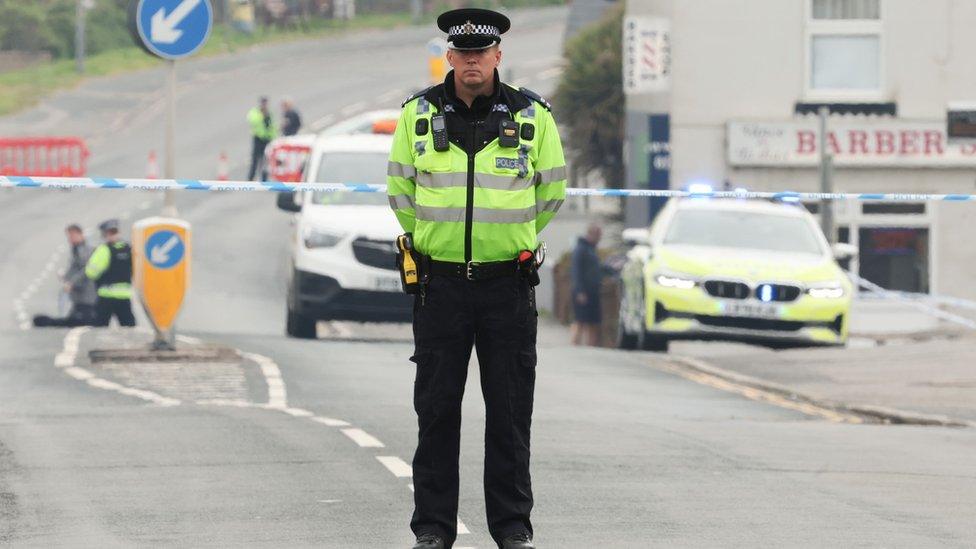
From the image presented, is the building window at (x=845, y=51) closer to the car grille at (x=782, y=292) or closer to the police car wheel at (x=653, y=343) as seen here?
the police car wheel at (x=653, y=343)

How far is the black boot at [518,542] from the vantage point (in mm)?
7680

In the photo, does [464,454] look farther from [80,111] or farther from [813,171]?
[80,111]

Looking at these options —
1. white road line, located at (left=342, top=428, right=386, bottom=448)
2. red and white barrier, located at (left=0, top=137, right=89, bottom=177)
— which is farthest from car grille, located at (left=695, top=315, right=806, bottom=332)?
red and white barrier, located at (left=0, top=137, right=89, bottom=177)

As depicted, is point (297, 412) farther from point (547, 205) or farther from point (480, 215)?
point (480, 215)

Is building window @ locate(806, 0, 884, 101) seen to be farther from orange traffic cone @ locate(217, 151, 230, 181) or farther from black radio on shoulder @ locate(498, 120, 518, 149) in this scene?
black radio on shoulder @ locate(498, 120, 518, 149)

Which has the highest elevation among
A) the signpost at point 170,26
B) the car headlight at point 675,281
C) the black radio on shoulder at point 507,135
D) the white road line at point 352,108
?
the white road line at point 352,108

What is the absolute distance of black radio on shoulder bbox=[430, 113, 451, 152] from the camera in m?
7.60

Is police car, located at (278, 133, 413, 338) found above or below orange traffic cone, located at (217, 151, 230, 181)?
below

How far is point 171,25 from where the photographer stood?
17.0m

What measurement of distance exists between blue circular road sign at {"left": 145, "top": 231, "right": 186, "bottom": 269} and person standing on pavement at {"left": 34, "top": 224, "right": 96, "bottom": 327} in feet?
27.1

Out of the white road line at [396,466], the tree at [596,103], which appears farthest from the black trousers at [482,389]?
the tree at [596,103]

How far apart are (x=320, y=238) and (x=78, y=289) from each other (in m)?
6.25

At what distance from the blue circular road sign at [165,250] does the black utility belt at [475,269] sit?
992cm

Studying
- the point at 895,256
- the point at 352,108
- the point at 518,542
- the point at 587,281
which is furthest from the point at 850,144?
the point at 352,108
